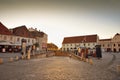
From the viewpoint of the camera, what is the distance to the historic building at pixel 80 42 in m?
68.3

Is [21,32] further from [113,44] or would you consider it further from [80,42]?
[113,44]

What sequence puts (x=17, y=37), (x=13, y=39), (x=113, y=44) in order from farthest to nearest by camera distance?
(x=113, y=44)
(x=17, y=37)
(x=13, y=39)

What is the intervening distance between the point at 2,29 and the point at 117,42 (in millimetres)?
66311

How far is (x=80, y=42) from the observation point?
73.5 metres

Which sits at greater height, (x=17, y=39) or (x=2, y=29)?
(x=2, y=29)

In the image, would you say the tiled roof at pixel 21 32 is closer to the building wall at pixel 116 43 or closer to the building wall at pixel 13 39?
the building wall at pixel 13 39

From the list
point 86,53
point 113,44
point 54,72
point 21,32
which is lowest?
point 54,72

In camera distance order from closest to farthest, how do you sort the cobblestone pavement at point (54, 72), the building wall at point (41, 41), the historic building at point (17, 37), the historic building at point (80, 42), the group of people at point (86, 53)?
the cobblestone pavement at point (54, 72) → the group of people at point (86, 53) → the historic building at point (17, 37) → the building wall at point (41, 41) → the historic building at point (80, 42)

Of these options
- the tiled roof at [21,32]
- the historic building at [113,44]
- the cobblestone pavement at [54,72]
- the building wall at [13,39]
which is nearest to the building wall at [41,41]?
the building wall at [13,39]

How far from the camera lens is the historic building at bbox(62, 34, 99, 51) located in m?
68.3

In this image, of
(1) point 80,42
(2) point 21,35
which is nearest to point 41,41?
(2) point 21,35

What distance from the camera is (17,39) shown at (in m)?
43.5

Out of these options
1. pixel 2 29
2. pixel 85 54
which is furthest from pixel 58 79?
pixel 2 29

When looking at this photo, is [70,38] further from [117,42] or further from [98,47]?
[98,47]
